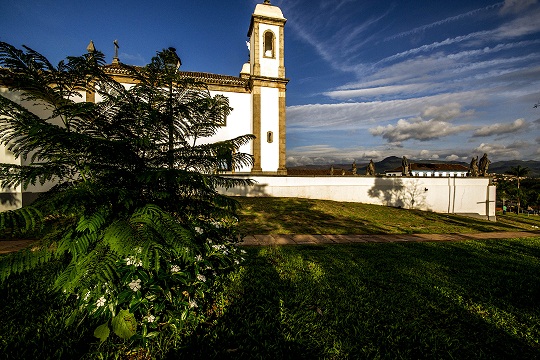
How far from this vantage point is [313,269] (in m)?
4.68

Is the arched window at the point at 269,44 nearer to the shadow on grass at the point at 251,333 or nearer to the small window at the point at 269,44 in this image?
the small window at the point at 269,44

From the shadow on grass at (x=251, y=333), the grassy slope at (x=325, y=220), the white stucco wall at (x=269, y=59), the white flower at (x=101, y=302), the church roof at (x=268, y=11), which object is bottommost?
the grassy slope at (x=325, y=220)

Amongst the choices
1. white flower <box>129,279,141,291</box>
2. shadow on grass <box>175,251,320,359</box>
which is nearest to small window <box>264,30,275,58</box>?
shadow on grass <box>175,251,320,359</box>

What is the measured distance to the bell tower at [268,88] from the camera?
18.2 m

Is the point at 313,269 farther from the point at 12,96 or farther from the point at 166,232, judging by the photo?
the point at 12,96

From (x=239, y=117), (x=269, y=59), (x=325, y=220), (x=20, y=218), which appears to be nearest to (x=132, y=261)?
(x=20, y=218)

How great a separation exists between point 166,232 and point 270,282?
2.58 metres

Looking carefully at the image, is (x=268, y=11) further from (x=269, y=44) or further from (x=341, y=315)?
(x=341, y=315)

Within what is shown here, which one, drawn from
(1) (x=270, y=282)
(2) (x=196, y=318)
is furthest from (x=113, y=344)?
(1) (x=270, y=282)

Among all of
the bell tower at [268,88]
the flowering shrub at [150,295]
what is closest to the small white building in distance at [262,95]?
the bell tower at [268,88]

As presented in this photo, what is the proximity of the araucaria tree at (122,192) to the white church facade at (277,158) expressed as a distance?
11.8 meters

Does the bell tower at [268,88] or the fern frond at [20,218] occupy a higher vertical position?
the bell tower at [268,88]

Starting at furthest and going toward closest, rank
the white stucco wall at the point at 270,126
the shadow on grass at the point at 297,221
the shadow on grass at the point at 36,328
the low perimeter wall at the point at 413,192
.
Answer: the white stucco wall at the point at 270,126, the low perimeter wall at the point at 413,192, the shadow on grass at the point at 297,221, the shadow on grass at the point at 36,328

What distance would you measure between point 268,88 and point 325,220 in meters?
12.6
